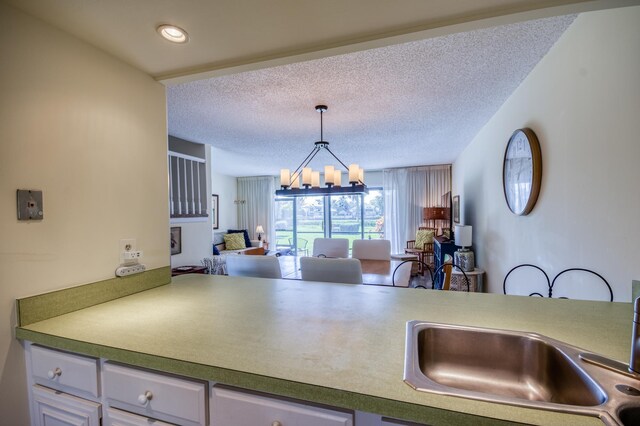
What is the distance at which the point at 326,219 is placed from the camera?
25.0ft

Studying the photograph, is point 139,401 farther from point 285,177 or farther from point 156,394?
point 285,177

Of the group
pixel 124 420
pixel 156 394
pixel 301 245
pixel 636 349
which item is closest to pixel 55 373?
pixel 124 420

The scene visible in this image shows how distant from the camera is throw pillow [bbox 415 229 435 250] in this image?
5.89m

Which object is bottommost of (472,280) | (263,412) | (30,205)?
(472,280)

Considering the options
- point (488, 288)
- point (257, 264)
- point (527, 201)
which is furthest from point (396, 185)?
point (257, 264)

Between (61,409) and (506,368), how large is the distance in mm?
1578

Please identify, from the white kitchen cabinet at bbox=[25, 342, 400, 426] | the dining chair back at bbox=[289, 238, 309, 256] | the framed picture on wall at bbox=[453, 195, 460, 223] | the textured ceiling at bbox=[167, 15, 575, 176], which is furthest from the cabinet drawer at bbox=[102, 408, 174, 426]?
the dining chair back at bbox=[289, 238, 309, 256]

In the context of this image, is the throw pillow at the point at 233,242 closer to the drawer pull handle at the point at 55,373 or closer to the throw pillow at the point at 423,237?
Result: the throw pillow at the point at 423,237

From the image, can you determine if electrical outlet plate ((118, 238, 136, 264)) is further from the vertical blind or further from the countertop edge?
the vertical blind

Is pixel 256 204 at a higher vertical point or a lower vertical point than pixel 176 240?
higher

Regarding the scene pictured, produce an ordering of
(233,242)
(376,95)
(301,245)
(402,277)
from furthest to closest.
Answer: (301,245) → (233,242) → (402,277) → (376,95)

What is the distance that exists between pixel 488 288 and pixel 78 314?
3888mm

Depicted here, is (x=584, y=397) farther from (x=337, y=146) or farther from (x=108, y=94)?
(x=337, y=146)

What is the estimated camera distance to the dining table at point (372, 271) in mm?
2511
